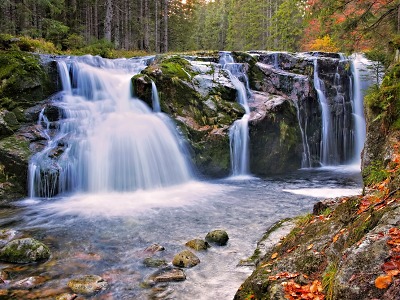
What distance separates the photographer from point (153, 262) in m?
5.50

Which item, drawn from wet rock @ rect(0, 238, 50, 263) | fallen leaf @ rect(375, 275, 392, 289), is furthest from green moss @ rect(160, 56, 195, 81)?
fallen leaf @ rect(375, 275, 392, 289)

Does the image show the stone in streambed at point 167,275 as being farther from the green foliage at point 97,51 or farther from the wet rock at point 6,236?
the green foliage at point 97,51

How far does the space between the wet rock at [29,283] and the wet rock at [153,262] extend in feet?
5.01

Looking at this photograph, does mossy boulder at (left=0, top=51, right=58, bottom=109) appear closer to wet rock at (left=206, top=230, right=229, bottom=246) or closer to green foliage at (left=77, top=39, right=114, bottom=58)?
green foliage at (left=77, top=39, right=114, bottom=58)

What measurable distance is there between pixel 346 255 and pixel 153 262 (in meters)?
3.66

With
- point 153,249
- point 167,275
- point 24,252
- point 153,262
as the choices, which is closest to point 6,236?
point 24,252

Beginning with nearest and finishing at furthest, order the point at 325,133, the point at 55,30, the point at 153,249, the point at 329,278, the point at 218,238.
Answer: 1. the point at 329,278
2. the point at 153,249
3. the point at 218,238
4. the point at 325,133
5. the point at 55,30

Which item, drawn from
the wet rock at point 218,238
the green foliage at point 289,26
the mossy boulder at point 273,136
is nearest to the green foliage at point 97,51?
the mossy boulder at point 273,136

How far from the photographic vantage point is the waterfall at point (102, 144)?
33.4 feet

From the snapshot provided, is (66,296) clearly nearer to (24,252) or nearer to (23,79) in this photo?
(24,252)

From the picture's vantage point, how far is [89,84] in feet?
44.5

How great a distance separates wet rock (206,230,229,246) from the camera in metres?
6.29

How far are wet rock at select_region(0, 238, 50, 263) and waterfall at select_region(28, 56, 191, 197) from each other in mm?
4339

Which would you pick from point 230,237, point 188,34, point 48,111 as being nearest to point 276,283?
point 230,237
